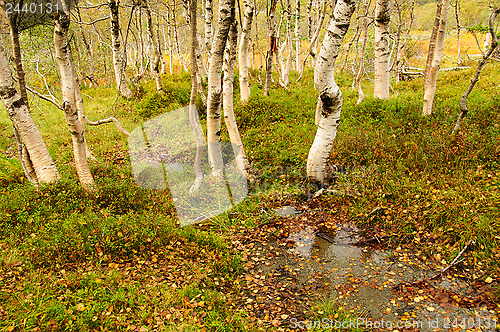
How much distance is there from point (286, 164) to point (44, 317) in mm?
6645

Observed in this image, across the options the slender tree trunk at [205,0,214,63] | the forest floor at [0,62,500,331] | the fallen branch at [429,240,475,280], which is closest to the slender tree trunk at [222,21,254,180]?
the forest floor at [0,62,500,331]

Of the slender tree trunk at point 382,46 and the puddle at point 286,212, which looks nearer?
the puddle at point 286,212

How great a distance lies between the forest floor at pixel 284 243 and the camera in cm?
453

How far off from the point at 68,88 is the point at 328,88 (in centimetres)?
592

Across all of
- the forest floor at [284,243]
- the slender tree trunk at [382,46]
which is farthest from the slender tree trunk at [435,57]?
the slender tree trunk at [382,46]

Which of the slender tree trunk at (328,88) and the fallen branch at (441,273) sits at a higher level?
the slender tree trunk at (328,88)

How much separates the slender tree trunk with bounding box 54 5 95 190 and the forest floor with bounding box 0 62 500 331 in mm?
461

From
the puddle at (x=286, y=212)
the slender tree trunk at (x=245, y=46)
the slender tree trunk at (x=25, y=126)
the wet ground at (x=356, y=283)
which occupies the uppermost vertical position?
the slender tree trunk at (x=245, y=46)

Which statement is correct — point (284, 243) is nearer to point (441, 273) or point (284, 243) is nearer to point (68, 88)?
point (441, 273)

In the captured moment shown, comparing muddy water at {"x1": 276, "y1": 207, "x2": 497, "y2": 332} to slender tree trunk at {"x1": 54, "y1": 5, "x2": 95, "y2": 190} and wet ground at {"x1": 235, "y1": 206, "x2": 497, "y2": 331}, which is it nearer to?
wet ground at {"x1": 235, "y1": 206, "x2": 497, "y2": 331}

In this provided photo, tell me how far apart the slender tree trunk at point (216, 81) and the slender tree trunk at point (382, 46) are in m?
6.80

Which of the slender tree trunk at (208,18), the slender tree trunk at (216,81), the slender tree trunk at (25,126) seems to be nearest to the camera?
the slender tree trunk at (25,126)

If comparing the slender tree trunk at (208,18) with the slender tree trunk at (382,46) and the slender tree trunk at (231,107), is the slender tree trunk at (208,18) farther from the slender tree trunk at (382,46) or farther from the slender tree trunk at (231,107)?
the slender tree trunk at (382,46)

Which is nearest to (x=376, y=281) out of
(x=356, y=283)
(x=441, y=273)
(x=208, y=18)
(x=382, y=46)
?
(x=356, y=283)
